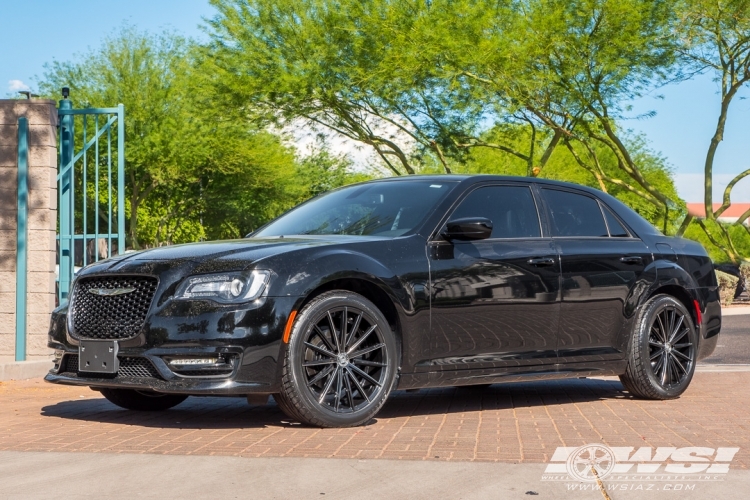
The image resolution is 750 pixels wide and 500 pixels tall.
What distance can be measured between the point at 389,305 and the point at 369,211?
3.18 ft

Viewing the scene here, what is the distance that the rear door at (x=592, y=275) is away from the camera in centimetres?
856

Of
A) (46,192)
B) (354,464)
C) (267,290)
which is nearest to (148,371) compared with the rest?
(267,290)

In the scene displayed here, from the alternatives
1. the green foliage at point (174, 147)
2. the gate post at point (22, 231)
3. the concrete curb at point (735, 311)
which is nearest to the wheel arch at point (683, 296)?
the gate post at point (22, 231)

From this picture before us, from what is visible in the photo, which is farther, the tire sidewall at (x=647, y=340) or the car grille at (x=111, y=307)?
the tire sidewall at (x=647, y=340)

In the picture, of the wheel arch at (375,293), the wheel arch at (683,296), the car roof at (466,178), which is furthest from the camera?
the wheel arch at (683,296)

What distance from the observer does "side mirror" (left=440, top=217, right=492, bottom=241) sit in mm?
7730

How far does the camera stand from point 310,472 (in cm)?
559

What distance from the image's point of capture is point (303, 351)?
700cm

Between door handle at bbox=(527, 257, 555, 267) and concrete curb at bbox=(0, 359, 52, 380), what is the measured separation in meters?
5.09

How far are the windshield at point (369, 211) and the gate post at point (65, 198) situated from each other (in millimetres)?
4334

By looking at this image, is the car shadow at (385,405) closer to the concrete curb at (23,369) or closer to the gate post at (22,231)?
the concrete curb at (23,369)

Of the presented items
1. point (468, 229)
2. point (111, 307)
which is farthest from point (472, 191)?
point (111, 307)

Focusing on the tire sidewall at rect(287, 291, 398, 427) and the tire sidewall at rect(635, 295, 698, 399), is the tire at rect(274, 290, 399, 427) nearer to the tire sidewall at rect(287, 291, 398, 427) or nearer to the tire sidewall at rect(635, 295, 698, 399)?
the tire sidewall at rect(287, 291, 398, 427)

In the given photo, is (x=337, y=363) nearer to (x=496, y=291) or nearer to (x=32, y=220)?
(x=496, y=291)
